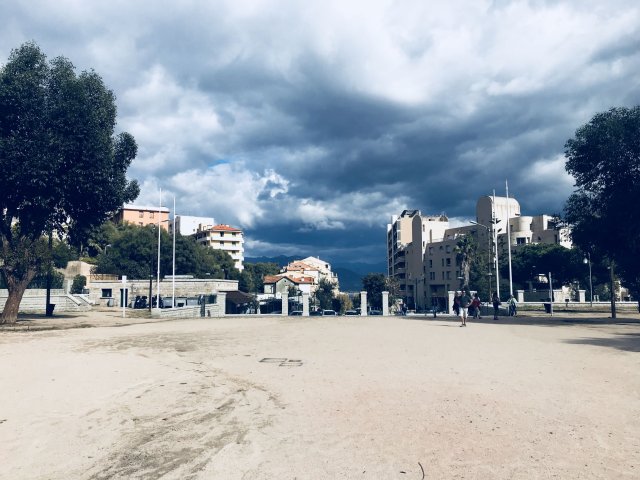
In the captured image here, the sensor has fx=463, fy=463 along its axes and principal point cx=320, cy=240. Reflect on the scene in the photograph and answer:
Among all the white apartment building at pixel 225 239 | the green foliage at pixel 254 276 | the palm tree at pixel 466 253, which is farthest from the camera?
the white apartment building at pixel 225 239

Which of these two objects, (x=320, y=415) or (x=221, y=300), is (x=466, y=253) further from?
(x=320, y=415)

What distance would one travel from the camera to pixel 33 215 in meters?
27.4

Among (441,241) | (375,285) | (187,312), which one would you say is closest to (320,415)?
(187,312)

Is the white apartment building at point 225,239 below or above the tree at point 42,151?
above

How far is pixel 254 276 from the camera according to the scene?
403 feet

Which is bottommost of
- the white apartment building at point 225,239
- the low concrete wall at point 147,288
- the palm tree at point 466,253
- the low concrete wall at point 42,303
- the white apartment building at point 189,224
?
the low concrete wall at point 42,303

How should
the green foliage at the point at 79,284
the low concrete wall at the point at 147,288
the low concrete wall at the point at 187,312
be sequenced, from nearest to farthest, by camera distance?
the low concrete wall at the point at 187,312 < the low concrete wall at the point at 147,288 < the green foliage at the point at 79,284

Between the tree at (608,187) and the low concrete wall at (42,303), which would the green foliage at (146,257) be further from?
the tree at (608,187)

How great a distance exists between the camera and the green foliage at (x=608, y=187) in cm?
2636

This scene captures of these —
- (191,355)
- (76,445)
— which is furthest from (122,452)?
(191,355)

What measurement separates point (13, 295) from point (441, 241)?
85.4m

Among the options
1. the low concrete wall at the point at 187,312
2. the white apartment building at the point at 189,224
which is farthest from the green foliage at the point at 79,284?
the white apartment building at the point at 189,224

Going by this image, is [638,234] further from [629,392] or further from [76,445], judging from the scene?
[76,445]

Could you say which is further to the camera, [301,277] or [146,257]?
[301,277]
